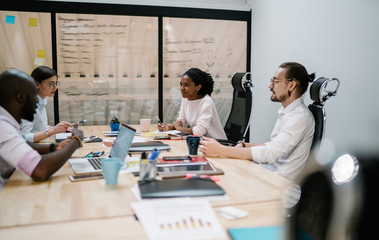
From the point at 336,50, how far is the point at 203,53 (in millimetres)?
1845

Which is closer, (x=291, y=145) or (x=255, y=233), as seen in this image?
(x=255, y=233)

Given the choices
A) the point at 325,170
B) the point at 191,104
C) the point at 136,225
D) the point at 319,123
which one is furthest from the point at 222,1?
the point at 325,170

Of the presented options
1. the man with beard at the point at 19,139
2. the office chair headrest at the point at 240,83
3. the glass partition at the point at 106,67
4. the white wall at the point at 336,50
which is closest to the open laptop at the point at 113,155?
the man with beard at the point at 19,139

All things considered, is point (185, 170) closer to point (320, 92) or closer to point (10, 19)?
point (320, 92)

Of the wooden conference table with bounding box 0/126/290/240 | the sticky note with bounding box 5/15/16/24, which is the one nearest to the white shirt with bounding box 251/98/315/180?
the wooden conference table with bounding box 0/126/290/240

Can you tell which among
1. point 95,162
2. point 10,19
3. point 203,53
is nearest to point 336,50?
point 203,53

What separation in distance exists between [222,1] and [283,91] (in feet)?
9.00

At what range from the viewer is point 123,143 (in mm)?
1837

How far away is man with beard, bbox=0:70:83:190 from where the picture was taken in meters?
1.49

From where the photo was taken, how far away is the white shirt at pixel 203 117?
2.99 metres

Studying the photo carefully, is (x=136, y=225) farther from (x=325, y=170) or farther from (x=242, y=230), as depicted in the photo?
(x=325, y=170)

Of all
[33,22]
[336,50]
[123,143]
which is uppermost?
[33,22]

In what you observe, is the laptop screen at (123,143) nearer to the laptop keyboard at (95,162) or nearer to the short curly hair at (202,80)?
the laptop keyboard at (95,162)

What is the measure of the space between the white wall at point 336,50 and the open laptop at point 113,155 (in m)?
1.50
